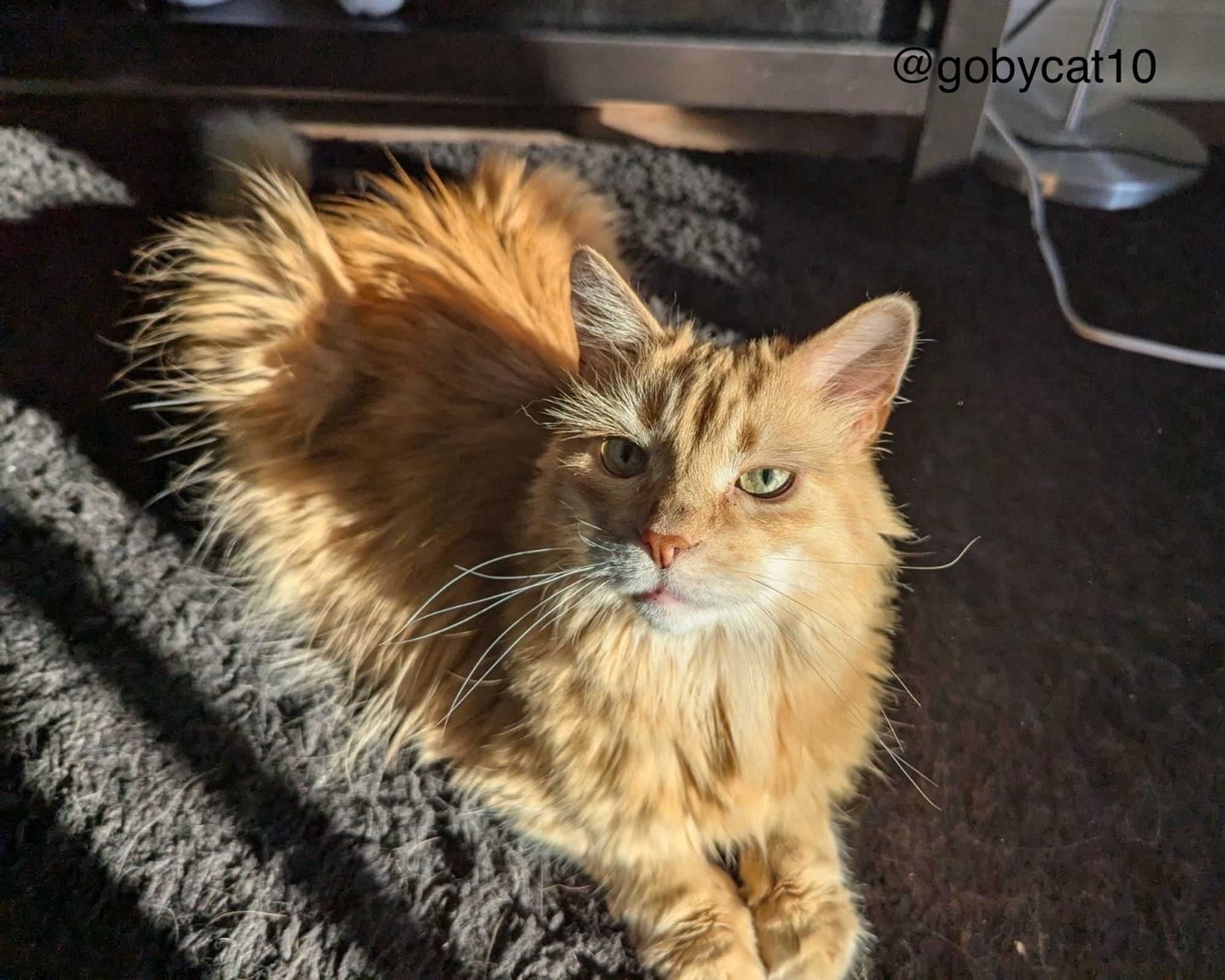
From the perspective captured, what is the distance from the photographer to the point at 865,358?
2.81 ft

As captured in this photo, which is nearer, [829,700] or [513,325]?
[829,700]

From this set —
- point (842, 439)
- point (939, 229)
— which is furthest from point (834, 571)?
point (939, 229)

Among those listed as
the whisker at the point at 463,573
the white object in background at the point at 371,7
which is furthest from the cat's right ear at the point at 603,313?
the white object in background at the point at 371,7

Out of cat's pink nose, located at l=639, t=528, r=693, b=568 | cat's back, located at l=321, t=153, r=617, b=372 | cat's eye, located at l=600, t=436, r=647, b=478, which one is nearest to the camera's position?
cat's pink nose, located at l=639, t=528, r=693, b=568

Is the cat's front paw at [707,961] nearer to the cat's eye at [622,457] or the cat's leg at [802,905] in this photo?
the cat's leg at [802,905]

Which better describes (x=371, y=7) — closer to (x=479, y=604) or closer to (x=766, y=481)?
(x=479, y=604)

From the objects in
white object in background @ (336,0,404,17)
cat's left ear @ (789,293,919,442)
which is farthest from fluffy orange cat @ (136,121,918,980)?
white object in background @ (336,0,404,17)

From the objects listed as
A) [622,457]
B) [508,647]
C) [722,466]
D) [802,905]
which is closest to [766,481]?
[722,466]

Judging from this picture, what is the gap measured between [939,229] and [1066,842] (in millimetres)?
1329

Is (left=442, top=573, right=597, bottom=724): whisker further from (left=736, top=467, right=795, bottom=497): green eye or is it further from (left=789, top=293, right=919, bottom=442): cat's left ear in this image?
(left=789, top=293, right=919, bottom=442): cat's left ear

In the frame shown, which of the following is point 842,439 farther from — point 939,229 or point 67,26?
point 67,26

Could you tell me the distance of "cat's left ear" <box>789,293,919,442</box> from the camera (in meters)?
0.81

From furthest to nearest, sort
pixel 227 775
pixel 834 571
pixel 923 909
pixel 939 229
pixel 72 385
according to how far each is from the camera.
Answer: pixel 939 229, pixel 72 385, pixel 227 775, pixel 923 909, pixel 834 571

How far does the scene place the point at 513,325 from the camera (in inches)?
49.1
